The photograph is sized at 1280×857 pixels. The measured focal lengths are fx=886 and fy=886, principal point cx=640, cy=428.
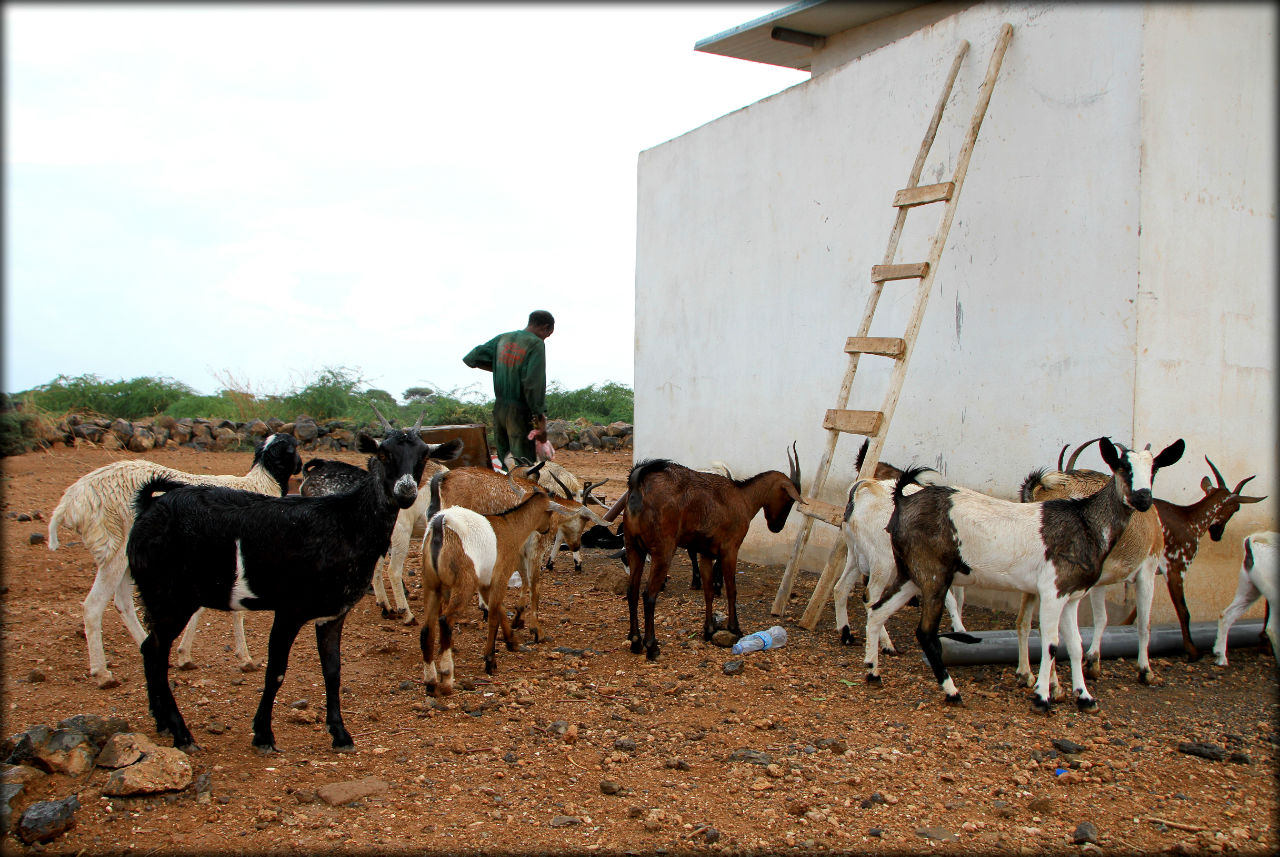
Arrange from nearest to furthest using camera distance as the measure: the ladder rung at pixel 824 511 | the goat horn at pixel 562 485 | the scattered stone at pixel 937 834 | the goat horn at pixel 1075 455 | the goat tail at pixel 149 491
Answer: the scattered stone at pixel 937 834, the goat tail at pixel 149 491, the goat horn at pixel 1075 455, the ladder rung at pixel 824 511, the goat horn at pixel 562 485

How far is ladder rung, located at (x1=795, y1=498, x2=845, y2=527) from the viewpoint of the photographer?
23.3ft

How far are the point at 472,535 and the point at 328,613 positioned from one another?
1292 millimetres

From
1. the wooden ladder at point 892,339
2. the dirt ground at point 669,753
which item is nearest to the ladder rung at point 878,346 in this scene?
the wooden ladder at point 892,339

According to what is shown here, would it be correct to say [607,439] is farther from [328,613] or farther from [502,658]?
[328,613]

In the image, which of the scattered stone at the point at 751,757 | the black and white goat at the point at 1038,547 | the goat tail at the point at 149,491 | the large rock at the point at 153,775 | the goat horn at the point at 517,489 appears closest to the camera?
the large rock at the point at 153,775

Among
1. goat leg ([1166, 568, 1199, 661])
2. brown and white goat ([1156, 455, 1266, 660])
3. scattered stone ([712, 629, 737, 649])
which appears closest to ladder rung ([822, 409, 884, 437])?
scattered stone ([712, 629, 737, 649])

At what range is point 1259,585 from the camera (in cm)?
657

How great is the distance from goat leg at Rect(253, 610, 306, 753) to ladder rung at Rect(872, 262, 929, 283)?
541cm

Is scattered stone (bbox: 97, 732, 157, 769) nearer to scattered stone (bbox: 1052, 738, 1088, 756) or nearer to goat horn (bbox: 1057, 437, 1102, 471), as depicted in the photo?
scattered stone (bbox: 1052, 738, 1088, 756)

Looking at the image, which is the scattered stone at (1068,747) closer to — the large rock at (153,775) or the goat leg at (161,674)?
the large rock at (153,775)

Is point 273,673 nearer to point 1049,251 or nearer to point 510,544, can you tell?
point 510,544

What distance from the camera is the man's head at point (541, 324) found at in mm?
9797

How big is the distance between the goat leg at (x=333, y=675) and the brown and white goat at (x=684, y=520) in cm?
239

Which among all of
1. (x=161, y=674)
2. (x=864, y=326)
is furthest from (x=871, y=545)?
(x=161, y=674)
